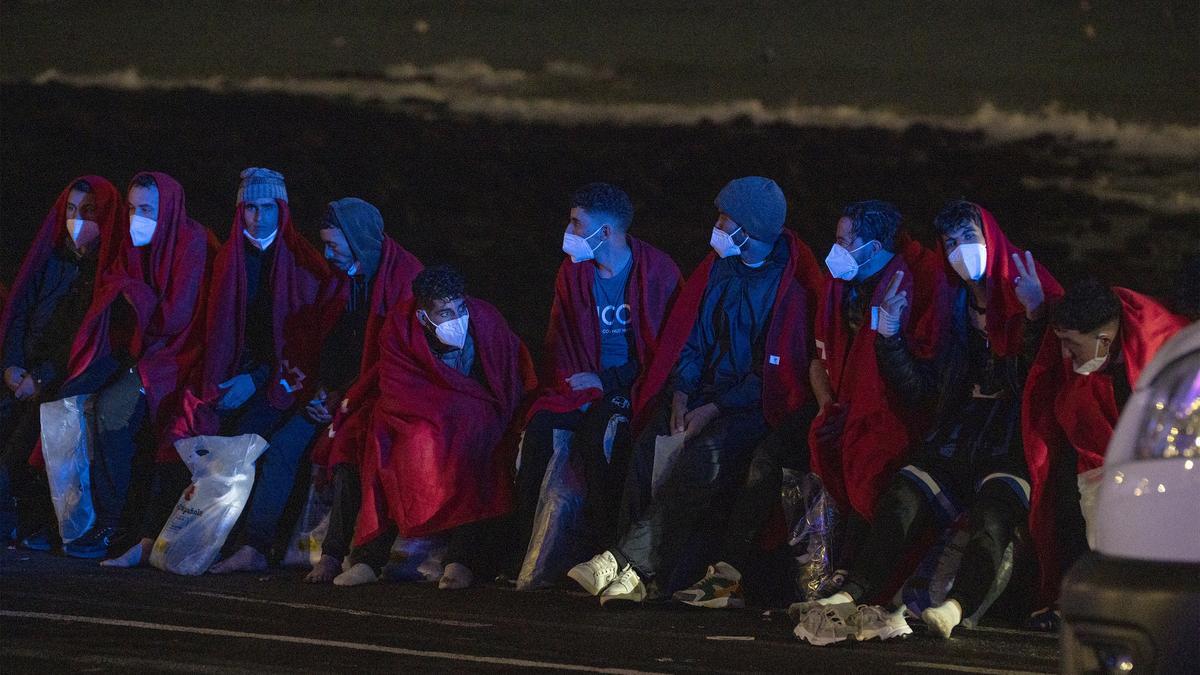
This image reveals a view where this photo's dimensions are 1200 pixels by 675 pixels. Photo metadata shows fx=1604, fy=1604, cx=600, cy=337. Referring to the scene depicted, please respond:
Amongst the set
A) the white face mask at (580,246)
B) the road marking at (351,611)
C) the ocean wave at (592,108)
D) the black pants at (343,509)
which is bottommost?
the road marking at (351,611)

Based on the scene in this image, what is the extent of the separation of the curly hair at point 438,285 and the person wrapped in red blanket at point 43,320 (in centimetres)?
167

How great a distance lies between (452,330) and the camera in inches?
247

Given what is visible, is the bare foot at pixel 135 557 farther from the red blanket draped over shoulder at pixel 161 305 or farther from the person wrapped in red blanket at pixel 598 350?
the person wrapped in red blanket at pixel 598 350

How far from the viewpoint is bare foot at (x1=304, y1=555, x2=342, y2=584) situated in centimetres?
619

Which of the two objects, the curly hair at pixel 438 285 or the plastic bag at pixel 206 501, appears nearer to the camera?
the curly hair at pixel 438 285

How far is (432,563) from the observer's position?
247 inches

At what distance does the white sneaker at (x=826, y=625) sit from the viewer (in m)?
4.80

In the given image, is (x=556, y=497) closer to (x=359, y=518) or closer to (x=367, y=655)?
(x=359, y=518)

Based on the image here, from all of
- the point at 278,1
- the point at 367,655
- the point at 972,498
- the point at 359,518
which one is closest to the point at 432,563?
the point at 359,518

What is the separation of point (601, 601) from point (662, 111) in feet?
15.0

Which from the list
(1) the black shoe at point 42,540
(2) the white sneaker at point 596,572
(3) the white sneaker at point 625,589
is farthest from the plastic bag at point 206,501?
(3) the white sneaker at point 625,589

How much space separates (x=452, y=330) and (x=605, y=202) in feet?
2.59

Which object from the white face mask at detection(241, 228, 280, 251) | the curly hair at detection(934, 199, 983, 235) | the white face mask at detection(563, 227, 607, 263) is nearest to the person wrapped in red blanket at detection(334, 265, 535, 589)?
the white face mask at detection(563, 227, 607, 263)

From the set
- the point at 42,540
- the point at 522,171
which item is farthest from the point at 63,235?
the point at 522,171
